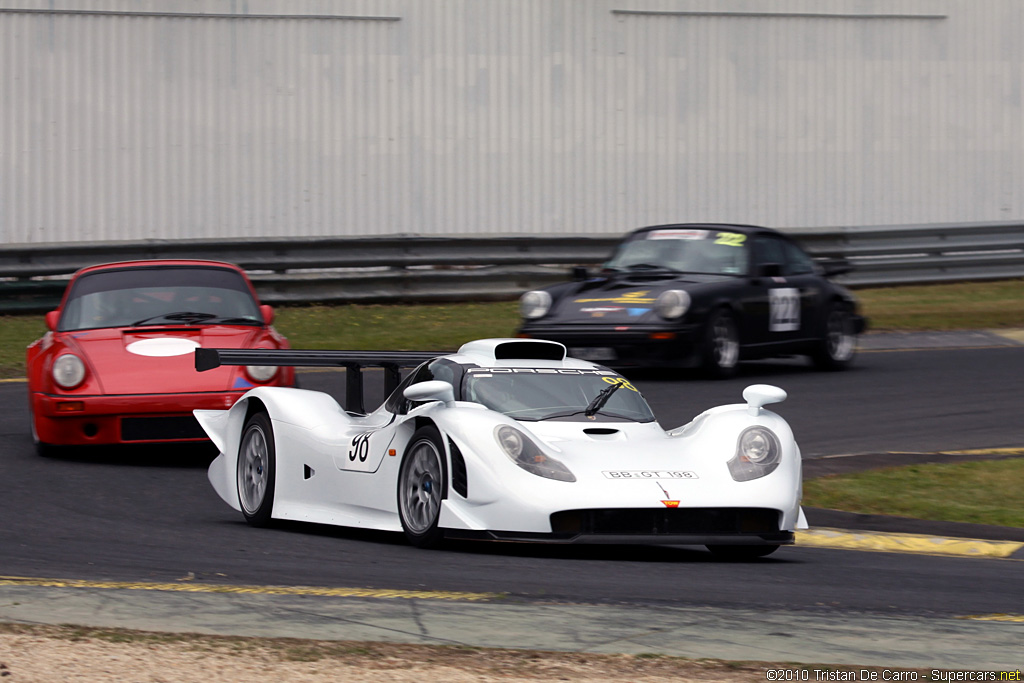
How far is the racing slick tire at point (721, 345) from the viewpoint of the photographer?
13.9 meters

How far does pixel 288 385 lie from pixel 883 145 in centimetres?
1543

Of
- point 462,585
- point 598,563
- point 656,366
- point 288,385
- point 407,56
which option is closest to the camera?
point 462,585

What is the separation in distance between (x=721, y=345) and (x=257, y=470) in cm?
677

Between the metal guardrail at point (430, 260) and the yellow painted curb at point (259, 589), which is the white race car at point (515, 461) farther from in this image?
the metal guardrail at point (430, 260)

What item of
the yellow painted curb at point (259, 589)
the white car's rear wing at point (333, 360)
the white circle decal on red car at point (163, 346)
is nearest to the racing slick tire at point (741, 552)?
the yellow painted curb at point (259, 589)

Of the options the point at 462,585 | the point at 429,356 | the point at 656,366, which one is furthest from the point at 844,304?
the point at 462,585

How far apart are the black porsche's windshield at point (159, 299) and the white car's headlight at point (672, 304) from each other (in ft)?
13.9

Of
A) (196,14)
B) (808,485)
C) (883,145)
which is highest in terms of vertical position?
(196,14)

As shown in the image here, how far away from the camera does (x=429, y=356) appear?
8609 millimetres

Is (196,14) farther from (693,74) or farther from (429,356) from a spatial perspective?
(429,356)

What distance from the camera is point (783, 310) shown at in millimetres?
14883

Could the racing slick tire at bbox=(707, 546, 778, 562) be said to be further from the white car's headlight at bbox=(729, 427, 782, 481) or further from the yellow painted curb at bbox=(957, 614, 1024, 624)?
the yellow painted curb at bbox=(957, 614, 1024, 624)

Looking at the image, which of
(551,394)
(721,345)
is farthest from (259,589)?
(721,345)

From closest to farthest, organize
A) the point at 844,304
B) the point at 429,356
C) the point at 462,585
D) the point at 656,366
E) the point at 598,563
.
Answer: the point at 462,585 < the point at 598,563 < the point at 429,356 < the point at 656,366 < the point at 844,304
